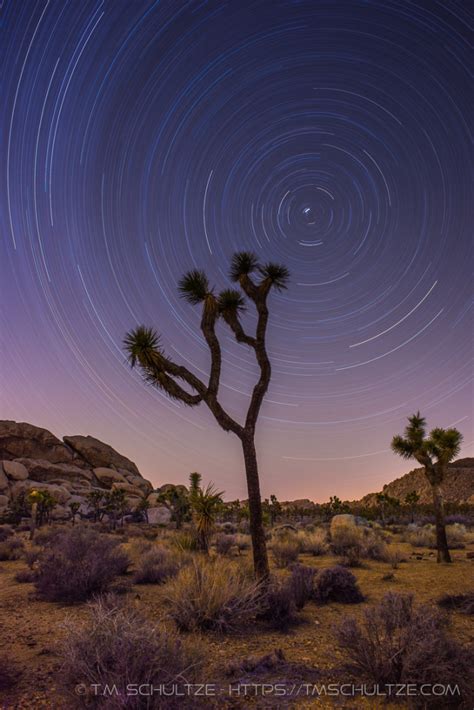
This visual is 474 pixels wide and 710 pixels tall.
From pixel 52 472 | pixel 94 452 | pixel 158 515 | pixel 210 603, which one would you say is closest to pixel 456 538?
pixel 210 603

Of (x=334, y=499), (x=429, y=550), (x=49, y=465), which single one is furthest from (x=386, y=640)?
(x=49, y=465)

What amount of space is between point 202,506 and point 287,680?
26.1 ft

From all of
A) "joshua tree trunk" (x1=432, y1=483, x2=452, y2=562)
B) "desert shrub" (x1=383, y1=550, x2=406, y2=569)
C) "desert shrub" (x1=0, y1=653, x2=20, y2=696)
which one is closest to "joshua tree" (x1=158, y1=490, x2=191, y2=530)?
"desert shrub" (x1=383, y1=550, x2=406, y2=569)

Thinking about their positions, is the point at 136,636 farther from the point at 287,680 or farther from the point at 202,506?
the point at 202,506

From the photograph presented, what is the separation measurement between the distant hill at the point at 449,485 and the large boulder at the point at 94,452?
219 ft

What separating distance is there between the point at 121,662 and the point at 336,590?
24.6 ft

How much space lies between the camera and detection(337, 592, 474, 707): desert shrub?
14.8 feet

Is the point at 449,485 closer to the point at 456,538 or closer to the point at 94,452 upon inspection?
the point at 456,538

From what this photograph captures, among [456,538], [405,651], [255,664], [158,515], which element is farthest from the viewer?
[158,515]

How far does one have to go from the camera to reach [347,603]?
9359 mm

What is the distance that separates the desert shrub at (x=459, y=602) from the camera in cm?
825

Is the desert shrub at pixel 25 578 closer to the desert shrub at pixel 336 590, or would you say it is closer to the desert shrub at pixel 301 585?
the desert shrub at pixel 301 585

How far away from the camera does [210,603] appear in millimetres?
7176

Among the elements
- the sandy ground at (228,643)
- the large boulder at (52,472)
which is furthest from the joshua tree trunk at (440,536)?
the large boulder at (52,472)
